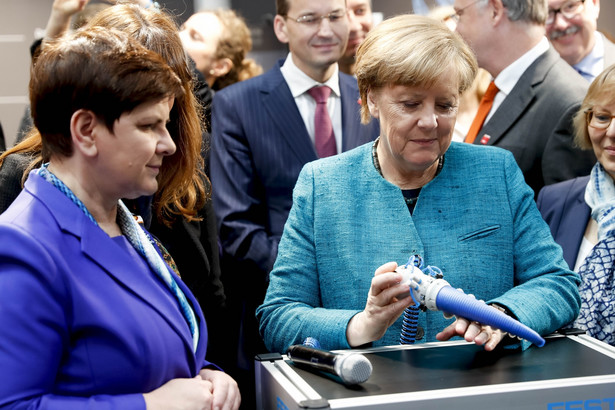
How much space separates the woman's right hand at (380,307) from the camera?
151 cm

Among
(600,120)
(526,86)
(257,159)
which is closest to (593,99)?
(600,120)

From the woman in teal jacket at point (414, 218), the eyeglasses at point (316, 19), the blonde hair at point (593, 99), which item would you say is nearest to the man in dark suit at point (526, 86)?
the blonde hair at point (593, 99)

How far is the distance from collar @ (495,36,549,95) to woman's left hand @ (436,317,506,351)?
1.80m

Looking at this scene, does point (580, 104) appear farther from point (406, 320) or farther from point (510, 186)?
point (406, 320)

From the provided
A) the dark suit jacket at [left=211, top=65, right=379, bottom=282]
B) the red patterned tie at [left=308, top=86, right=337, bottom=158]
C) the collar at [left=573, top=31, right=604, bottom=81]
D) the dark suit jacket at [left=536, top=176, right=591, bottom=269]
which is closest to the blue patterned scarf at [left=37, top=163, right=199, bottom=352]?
the dark suit jacket at [left=211, top=65, right=379, bottom=282]

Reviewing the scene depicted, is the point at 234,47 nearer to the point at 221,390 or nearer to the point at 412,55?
the point at 412,55

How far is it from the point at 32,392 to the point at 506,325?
85cm

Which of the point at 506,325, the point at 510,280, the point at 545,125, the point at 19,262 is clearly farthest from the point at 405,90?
the point at 545,125

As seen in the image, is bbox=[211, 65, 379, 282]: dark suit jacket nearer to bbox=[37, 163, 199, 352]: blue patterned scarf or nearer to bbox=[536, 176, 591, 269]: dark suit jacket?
bbox=[536, 176, 591, 269]: dark suit jacket

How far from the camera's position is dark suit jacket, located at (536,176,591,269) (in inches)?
99.6

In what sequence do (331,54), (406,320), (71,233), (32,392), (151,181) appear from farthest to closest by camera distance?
(331,54) < (406,320) < (151,181) < (71,233) < (32,392)

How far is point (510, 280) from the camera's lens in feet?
6.19

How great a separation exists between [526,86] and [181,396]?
2.20 m

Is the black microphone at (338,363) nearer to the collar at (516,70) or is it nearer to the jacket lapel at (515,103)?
the jacket lapel at (515,103)
